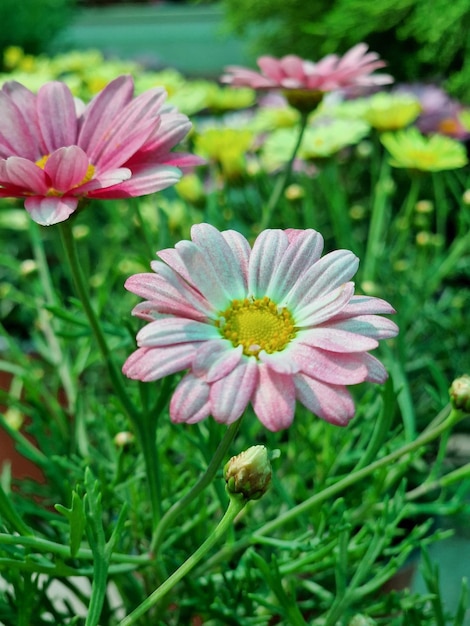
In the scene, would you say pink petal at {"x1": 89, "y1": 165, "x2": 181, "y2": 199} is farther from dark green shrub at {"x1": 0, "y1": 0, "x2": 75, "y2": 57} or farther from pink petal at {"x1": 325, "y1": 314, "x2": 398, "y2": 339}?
dark green shrub at {"x1": 0, "y1": 0, "x2": 75, "y2": 57}

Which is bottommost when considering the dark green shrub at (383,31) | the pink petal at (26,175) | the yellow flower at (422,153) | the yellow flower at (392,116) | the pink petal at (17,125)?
the yellow flower at (422,153)

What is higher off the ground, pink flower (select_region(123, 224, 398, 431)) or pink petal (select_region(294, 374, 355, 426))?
pink flower (select_region(123, 224, 398, 431))

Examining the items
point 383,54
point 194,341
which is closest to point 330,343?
point 194,341

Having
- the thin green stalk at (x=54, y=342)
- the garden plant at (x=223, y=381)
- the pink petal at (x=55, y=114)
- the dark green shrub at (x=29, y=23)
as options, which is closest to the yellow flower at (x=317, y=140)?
the garden plant at (x=223, y=381)

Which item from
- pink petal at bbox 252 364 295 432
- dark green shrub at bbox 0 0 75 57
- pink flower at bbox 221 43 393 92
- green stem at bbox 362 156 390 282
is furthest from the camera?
dark green shrub at bbox 0 0 75 57

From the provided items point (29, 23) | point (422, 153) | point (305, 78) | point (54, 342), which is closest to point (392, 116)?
point (422, 153)

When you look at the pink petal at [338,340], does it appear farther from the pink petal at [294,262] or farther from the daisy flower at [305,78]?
the daisy flower at [305,78]

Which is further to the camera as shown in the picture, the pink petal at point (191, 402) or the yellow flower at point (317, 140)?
the yellow flower at point (317, 140)

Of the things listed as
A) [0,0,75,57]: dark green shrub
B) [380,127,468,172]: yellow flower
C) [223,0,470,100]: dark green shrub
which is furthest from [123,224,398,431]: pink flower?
[0,0,75,57]: dark green shrub
